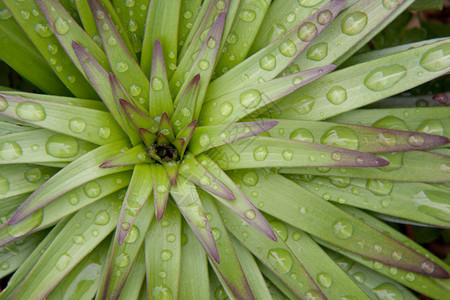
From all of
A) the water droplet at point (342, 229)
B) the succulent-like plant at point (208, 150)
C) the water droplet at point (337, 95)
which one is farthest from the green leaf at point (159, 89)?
the water droplet at point (342, 229)

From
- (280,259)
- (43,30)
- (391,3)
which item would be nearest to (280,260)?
(280,259)

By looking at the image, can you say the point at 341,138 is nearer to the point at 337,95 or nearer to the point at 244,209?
the point at 337,95

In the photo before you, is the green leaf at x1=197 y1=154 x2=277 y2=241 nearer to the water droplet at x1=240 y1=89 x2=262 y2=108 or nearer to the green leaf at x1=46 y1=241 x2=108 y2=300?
the water droplet at x1=240 y1=89 x2=262 y2=108

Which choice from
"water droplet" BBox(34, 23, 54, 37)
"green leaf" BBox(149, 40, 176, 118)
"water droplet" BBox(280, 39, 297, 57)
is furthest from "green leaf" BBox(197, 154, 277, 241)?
"water droplet" BBox(34, 23, 54, 37)

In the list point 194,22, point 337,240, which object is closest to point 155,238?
point 337,240

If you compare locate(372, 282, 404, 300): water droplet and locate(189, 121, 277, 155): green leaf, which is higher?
locate(189, 121, 277, 155): green leaf

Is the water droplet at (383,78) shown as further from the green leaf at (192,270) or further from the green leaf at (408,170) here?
the green leaf at (192,270)
